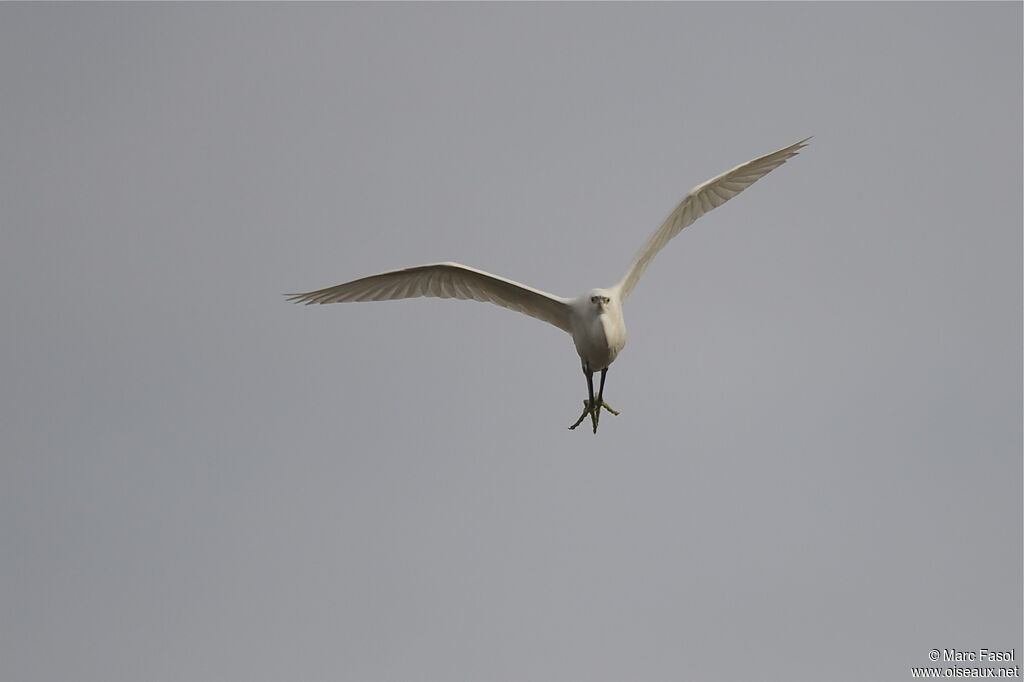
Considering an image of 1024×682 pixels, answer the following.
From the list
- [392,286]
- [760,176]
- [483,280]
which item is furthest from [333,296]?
[760,176]

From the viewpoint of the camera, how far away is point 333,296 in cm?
2353

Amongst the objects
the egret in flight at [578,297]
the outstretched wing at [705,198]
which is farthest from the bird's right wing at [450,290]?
the outstretched wing at [705,198]

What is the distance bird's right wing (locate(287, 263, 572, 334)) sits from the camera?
23.0 m

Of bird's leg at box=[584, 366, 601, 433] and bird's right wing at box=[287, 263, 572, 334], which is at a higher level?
bird's right wing at box=[287, 263, 572, 334]

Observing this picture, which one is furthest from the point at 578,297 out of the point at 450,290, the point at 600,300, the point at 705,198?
the point at 705,198

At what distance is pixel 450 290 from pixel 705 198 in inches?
204

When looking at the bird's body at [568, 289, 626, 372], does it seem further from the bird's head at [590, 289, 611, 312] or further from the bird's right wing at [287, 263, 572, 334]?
the bird's right wing at [287, 263, 572, 334]

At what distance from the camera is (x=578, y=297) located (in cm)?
2250

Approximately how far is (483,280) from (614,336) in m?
2.79

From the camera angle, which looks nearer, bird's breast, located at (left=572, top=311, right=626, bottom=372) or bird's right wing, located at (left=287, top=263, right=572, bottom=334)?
bird's breast, located at (left=572, top=311, right=626, bottom=372)

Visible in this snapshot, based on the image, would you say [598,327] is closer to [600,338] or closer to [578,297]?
[600,338]

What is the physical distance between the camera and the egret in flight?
2206cm

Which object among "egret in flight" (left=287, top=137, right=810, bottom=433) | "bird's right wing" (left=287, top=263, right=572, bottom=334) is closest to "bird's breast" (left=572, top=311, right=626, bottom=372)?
"egret in flight" (left=287, top=137, right=810, bottom=433)

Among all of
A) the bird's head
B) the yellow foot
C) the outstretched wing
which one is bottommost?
the yellow foot
